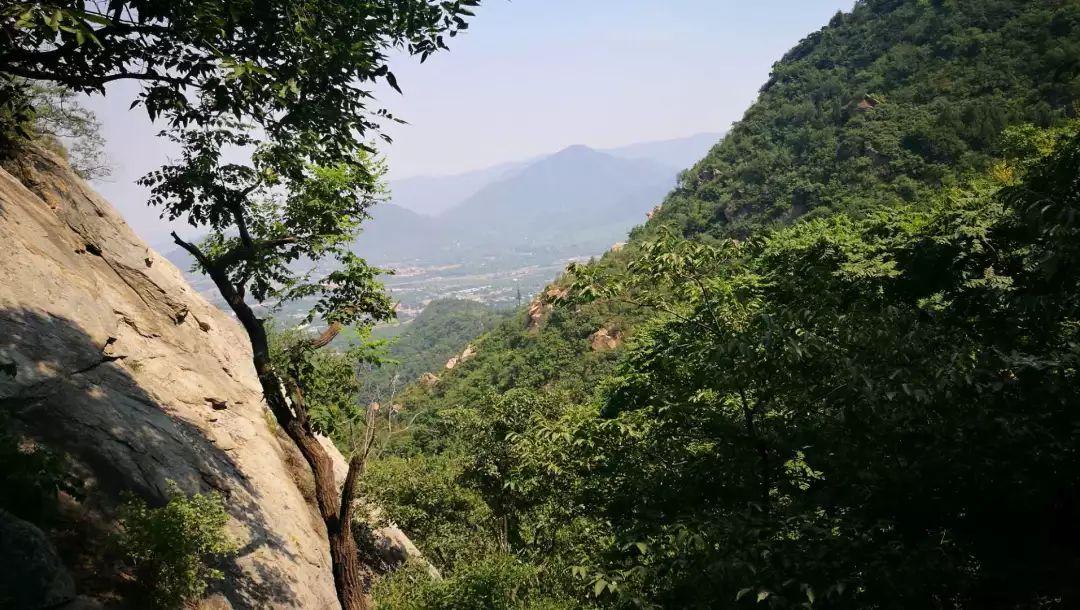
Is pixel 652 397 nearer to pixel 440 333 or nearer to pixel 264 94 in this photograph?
pixel 264 94

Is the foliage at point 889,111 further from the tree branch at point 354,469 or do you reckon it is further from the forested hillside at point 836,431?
the tree branch at point 354,469

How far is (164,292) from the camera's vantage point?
12.7m

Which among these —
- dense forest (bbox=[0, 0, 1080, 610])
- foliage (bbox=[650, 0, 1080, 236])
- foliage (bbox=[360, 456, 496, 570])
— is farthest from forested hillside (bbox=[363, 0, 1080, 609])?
foliage (bbox=[650, 0, 1080, 236])

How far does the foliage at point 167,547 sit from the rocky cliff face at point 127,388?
82 cm

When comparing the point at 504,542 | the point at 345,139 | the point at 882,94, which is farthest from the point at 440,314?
the point at 345,139

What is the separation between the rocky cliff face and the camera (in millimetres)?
6992

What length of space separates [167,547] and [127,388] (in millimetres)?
3829

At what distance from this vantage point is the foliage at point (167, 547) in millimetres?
5965

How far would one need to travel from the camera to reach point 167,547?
19.9 feet

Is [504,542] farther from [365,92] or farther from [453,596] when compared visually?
[365,92]

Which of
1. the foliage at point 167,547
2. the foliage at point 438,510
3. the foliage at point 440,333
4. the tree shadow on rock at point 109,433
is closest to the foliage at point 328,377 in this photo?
the foliage at point 167,547

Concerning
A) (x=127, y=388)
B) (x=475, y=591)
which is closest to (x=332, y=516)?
(x=475, y=591)

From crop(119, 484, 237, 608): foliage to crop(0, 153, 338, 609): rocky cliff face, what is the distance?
0.82 meters

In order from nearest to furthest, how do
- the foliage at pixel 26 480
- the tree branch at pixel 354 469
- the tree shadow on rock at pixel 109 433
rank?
the foliage at pixel 26 480 < the tree shadow on rock at pixel 109 433 < the tree branch at pixel 354 469
